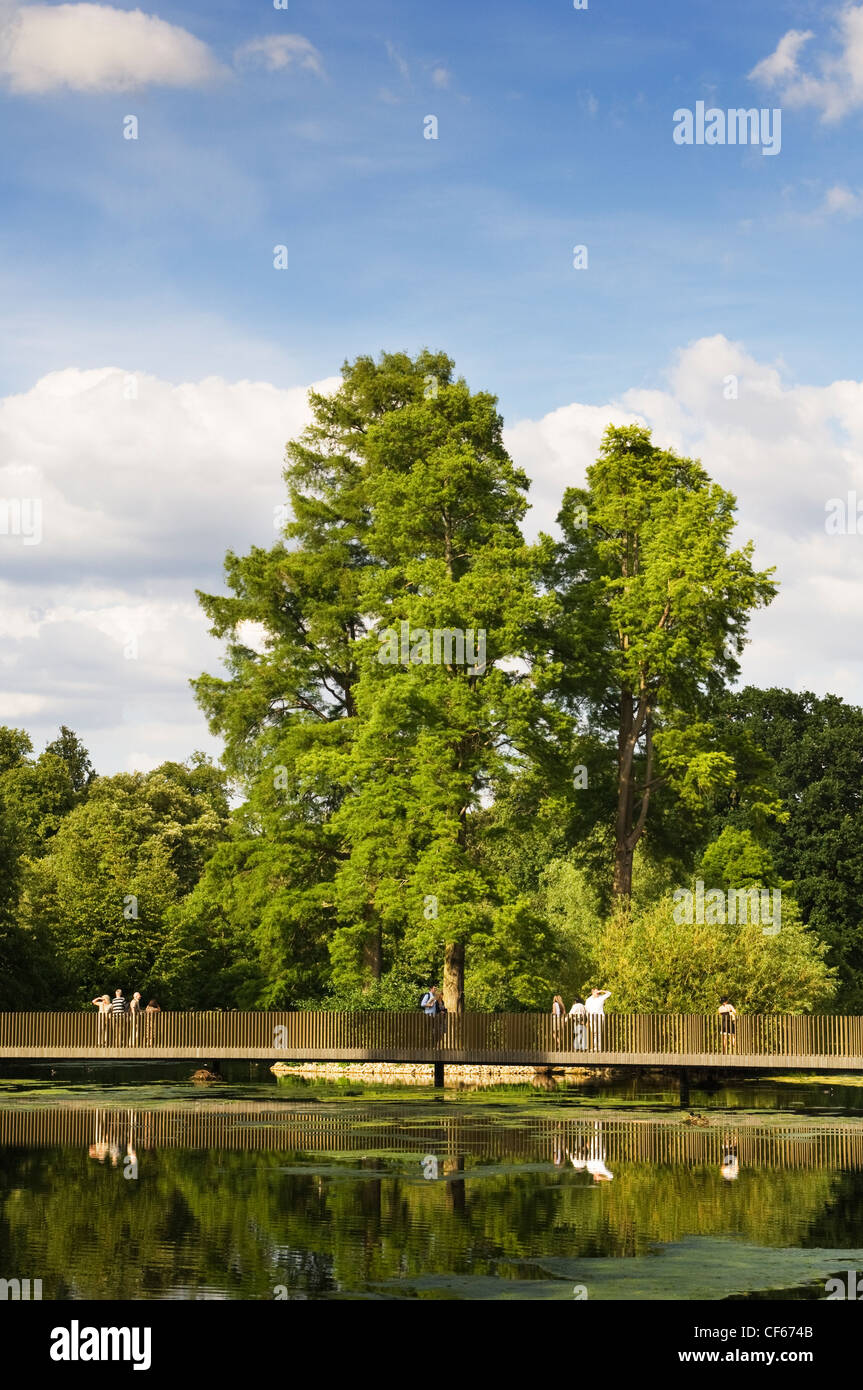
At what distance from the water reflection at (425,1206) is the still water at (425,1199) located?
0.05 m

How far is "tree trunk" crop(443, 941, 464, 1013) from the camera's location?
46.1m

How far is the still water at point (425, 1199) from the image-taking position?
16406 mm

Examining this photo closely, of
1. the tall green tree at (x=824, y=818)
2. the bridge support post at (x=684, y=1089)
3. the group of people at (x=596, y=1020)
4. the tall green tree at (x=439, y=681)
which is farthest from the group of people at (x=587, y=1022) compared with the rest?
the tall green tree at (x=824, y=818)

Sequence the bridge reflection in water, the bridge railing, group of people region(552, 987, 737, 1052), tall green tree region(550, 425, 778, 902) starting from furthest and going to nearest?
tall green tree region(550, 425, 778, 902), the bridge railing, group of people region(552, 987, 737, 1052), the bridge reflection in water

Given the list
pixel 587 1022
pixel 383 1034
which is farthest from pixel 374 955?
pixel 587 1022

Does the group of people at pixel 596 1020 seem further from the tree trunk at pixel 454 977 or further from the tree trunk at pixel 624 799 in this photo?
the tree trunk at pixel 624 799

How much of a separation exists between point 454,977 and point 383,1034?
5.95 meters

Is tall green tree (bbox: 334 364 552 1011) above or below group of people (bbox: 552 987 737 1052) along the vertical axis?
above

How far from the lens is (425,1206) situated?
21109 millimetres

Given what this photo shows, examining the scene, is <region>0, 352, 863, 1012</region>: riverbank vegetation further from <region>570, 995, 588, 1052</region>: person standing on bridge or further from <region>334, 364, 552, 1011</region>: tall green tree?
<region>570, 995, 588, 1052</region>: person standing on bridge

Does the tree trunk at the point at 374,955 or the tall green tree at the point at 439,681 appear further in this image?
the tree trunk at the point at 374,955

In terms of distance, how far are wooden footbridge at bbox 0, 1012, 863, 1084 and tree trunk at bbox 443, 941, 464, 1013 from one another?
525cm

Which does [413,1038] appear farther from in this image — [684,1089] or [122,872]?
[122,872]

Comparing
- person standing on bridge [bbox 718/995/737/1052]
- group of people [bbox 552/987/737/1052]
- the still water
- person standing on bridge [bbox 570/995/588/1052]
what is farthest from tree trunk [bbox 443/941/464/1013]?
person standing on bridge [bbox 718/995/737/1052]
